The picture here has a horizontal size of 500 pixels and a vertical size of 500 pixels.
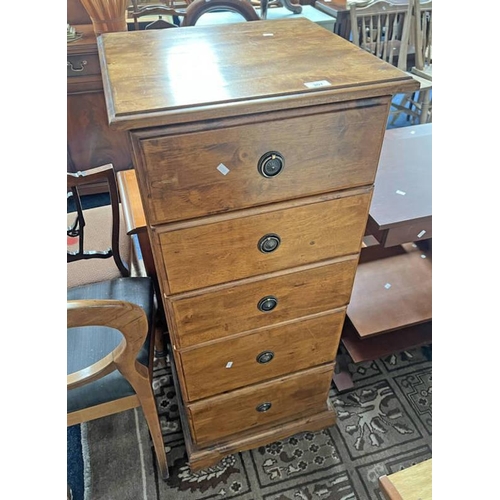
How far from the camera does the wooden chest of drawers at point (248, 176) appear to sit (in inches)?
23.5

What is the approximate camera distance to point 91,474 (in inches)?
45.6

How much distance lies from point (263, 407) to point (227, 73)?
0.85 m

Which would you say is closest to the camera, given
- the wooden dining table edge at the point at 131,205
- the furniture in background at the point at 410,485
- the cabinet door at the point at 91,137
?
the furniture in background at the point at 410,485

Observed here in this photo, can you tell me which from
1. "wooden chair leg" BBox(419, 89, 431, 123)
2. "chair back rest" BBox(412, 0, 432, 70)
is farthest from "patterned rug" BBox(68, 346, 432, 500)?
"chair back rest" BBox(412, 0, 432, 70)

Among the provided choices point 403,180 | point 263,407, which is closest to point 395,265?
point 403,180

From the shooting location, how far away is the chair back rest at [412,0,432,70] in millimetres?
2494

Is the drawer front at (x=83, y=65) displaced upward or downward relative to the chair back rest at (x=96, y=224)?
upward

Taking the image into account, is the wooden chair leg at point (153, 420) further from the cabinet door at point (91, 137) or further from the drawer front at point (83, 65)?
the drawer front at point (83, 65)

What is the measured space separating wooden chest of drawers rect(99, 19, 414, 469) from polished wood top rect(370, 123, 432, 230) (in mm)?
385

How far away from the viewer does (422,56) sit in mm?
2629

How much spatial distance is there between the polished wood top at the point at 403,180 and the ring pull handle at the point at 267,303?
45 centimetres

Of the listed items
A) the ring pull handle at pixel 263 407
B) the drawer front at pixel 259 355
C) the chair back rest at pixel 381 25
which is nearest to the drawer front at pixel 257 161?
the drawer front at pixel 259 355
